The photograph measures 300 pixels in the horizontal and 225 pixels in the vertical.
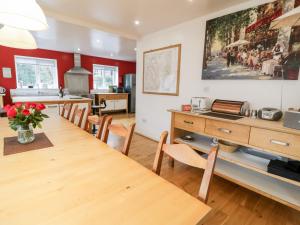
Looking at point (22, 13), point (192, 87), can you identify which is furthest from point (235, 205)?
point (22, 13)

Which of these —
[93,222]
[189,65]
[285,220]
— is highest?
[189,65]

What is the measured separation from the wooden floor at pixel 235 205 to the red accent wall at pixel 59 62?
5.12 metres

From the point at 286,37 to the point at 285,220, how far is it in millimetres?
1768

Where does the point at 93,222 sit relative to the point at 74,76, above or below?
below

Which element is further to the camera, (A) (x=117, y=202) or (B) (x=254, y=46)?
(B) (x=254, y=46)

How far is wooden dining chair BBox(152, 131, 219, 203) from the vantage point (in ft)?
2.44

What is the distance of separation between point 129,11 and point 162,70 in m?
1.13

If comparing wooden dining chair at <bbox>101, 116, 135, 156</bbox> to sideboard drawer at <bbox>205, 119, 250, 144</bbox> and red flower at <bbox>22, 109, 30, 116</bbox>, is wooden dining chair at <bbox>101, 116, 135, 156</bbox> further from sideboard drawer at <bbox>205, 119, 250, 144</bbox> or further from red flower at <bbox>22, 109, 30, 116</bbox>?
sideboard drawer at <bbox>205, 119, 250, 144</bbox>

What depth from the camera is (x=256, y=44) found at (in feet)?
6.18

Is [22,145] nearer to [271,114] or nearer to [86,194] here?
[86,194]

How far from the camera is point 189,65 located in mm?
2633

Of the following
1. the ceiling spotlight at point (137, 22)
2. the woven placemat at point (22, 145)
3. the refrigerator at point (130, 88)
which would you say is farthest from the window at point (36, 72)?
the woven placemat at point (22, 145)

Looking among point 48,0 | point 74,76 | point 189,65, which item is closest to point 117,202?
point 189,65

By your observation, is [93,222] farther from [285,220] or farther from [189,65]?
[189,65]
